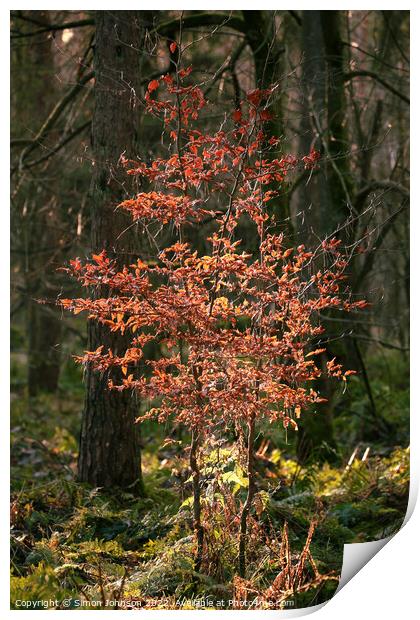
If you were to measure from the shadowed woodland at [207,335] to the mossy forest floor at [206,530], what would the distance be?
2 centimetres

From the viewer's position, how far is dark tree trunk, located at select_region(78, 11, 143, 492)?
602cm

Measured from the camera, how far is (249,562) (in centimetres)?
473

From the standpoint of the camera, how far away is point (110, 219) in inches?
236

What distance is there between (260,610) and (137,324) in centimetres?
164

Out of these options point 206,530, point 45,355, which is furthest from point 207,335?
point 45,355

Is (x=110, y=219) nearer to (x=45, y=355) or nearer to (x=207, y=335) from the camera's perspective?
(x=207, y=335)

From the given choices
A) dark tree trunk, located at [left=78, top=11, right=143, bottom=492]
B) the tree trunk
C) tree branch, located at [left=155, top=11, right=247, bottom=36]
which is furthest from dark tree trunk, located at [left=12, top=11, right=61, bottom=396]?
the tree trunk

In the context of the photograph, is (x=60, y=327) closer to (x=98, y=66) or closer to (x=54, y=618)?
(x=98, y=66)

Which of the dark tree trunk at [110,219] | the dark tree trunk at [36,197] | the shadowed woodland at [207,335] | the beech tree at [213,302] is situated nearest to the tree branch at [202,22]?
the shadowed woodland at [207,335]

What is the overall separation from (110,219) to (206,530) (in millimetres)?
2332

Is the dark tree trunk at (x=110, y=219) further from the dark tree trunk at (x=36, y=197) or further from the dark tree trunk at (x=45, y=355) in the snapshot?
the dark tree trunk at (x=45, y=355)

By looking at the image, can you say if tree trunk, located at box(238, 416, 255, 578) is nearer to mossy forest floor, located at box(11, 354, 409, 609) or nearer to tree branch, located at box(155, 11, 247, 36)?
mossy forest floor, located at box(11, 354, 409, 609)

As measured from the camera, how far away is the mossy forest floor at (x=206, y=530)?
4.60m
